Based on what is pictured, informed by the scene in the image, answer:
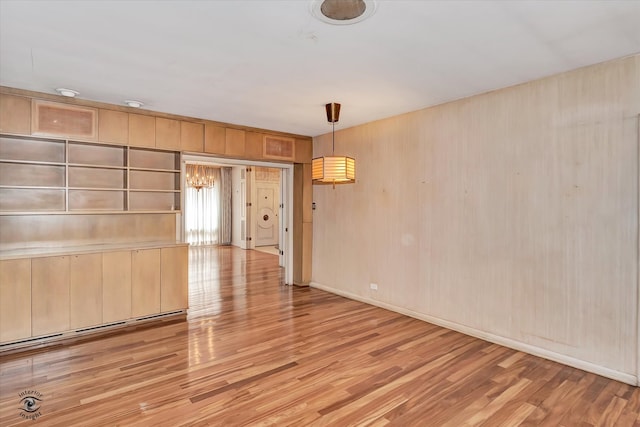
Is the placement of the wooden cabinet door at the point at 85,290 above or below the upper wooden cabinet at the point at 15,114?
below

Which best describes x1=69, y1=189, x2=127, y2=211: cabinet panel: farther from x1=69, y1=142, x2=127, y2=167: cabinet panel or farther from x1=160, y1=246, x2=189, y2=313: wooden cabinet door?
x1=160, y1=246, x2=189, y2=313: wooden cabinet door

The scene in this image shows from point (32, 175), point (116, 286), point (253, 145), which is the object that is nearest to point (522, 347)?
point (253, 145)

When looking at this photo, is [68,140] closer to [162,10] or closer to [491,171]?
[162,10]

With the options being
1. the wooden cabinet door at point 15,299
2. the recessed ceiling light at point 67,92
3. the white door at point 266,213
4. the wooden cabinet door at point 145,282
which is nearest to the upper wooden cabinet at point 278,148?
the wooden cabinet door at point 145,282

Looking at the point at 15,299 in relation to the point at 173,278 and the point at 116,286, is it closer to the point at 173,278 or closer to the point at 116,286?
the point at 116,286

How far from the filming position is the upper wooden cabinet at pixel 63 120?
376 centimetres

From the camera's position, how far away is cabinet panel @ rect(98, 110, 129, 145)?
4.15m

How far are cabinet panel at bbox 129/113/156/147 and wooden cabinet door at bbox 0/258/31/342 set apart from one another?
1.79m

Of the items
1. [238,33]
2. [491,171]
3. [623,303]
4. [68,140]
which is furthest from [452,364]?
[68,140]

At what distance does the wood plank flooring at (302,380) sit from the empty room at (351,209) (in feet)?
0.08

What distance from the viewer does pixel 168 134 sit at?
15.2ft

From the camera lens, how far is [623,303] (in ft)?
9.54

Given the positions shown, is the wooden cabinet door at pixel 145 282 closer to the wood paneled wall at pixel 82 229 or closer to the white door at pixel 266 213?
the wood paneled wall at pixel 82 229

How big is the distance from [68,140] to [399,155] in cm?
411
